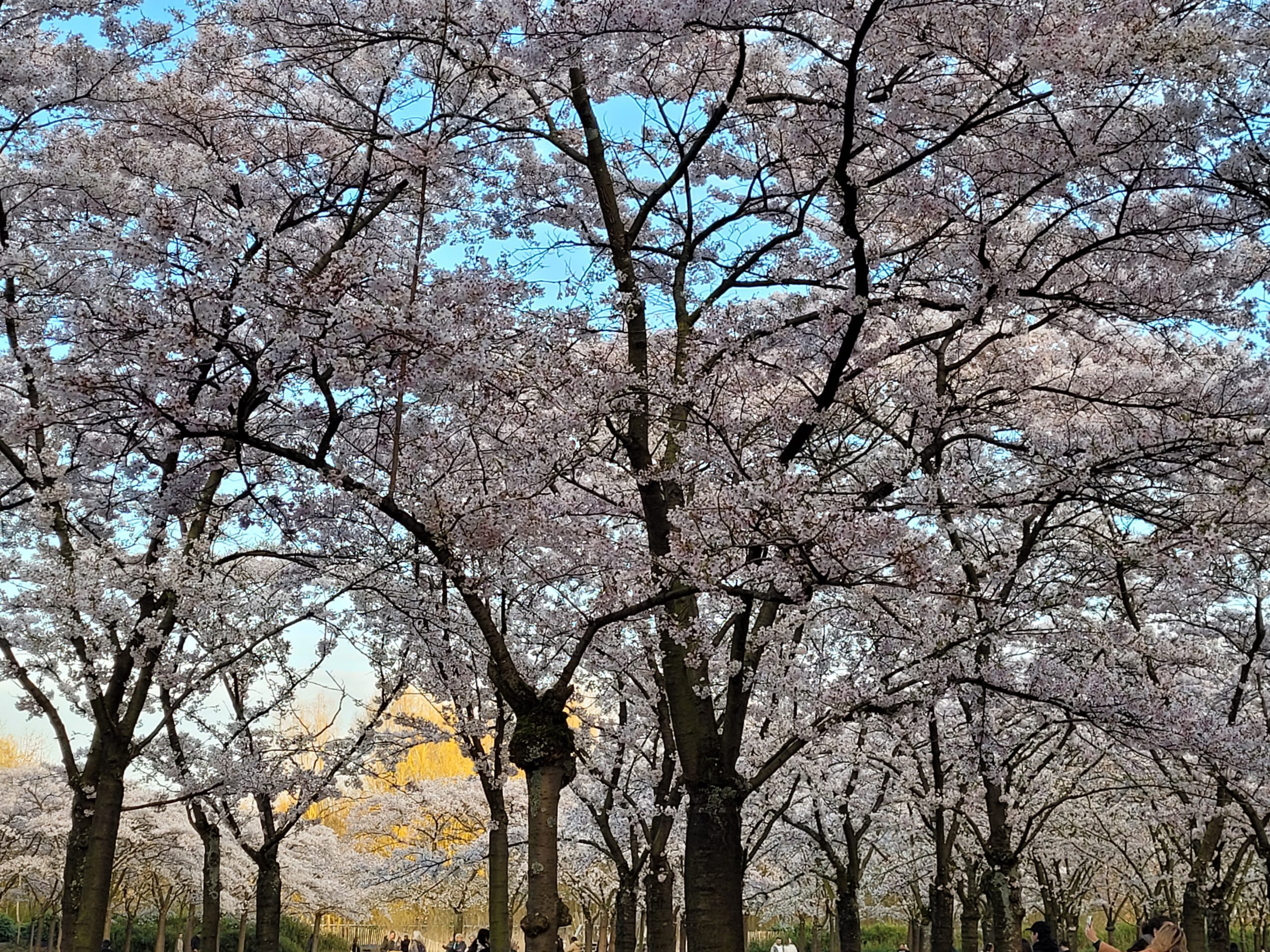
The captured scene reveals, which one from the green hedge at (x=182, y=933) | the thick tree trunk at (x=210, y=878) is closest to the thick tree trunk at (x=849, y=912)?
the thick tree trunk at (x=210, y=878)

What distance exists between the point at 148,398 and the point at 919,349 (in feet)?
26.4

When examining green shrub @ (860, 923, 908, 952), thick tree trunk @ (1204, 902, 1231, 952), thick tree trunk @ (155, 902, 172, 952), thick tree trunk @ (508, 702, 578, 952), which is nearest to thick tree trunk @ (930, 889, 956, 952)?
thick tree trunk @ (1204, 902, 1231, 952)

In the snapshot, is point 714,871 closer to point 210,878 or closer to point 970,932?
point 210,878

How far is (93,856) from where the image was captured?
9.18 m

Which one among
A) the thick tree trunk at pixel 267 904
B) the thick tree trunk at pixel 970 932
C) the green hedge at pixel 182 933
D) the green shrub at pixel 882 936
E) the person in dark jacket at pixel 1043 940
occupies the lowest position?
the green shrub at pixel 882 936

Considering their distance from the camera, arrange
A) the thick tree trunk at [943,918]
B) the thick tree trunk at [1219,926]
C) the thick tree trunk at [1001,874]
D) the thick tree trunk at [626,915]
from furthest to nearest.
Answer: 1. the thick tree trunk at [1219,926]
2. the thick tree trunk at [626,915]
3. the thick tree trunk at [943,918]
4. the thick tree trunk at [1001,874]

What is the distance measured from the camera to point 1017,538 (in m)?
14.5

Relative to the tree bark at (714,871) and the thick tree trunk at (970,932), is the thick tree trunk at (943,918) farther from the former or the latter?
the tree bark at (714,871)

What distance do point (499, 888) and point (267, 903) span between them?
484 cm

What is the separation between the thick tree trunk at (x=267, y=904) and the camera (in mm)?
14273

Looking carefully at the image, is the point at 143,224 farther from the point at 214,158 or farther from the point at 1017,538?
the point at 1017,538

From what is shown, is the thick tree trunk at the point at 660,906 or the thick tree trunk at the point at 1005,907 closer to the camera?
the thick tree trunk at the point at 1005,907

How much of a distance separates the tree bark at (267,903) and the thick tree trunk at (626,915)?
4.85 meters

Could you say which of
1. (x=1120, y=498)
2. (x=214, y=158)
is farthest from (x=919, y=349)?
(x=214, y=158)
